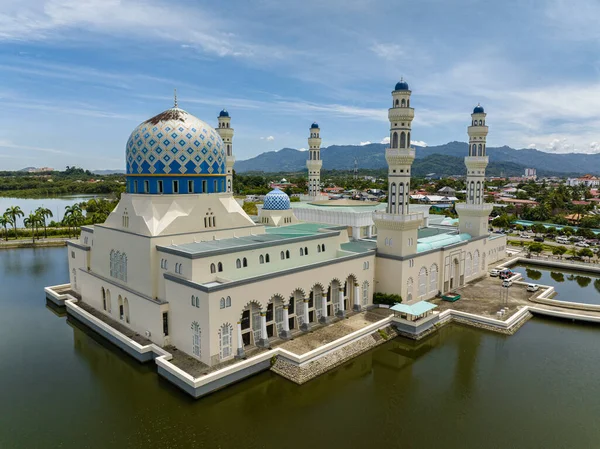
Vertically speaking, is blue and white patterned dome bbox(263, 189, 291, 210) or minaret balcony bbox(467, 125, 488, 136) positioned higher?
minaret balcony bbox(467, 125, 488, 136)

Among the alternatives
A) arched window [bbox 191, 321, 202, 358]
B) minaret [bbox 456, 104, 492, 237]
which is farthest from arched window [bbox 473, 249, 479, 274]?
arched window [bbox 191, 321, 202, 358]

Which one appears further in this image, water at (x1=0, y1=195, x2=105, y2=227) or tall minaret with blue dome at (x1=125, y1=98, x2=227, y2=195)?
water at (x1=0, y1=195, x2=105, y2=227)

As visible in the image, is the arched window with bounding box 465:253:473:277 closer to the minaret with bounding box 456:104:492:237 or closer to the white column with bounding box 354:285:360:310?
the minaret with bounding box 456:104:492:237

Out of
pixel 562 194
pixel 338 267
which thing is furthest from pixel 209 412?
pixel 562 194

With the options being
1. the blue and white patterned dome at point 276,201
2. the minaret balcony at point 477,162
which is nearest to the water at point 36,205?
the blue and white patterned dome at point 276,201

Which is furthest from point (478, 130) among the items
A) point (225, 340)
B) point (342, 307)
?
point (225, 340)

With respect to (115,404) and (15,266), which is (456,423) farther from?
(15,266)
